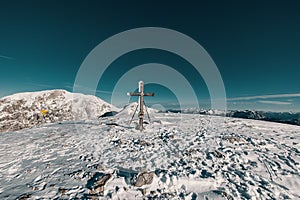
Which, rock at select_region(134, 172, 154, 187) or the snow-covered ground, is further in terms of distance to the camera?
rock at select_region(134, 172, 154, 187)

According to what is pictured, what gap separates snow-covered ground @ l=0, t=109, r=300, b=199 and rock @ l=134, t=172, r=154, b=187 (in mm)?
35

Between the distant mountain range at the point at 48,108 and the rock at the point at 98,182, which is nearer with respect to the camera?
the rock at the point at 98,182

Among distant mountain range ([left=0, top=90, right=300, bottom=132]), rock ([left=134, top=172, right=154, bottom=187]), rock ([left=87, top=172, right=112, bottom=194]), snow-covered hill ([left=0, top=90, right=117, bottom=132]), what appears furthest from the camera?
snow-covered hill ([left=0, top=90, right=117, bottom=132])

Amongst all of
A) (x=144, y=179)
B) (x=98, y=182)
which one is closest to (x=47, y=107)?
(x=98, y=182)

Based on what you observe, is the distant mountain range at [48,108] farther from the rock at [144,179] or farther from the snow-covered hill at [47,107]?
the rock at [144,179]

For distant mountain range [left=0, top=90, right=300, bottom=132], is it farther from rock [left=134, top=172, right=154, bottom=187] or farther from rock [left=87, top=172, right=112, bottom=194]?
rock [left=134, top=172, right=154, bottom=187]

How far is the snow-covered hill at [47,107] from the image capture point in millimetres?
128375

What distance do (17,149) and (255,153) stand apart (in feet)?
50.6

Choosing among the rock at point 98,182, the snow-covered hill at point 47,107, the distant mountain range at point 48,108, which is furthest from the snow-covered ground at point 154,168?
the snow-covered hill at point 47,107

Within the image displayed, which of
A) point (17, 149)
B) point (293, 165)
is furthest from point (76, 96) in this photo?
point (293, 165)

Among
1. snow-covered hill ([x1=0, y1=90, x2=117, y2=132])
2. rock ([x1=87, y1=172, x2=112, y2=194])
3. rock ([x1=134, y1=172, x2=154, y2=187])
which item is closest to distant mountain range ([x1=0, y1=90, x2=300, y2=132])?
snow-covered hill ([x1=0, y1=90, x2=117, y2=132])

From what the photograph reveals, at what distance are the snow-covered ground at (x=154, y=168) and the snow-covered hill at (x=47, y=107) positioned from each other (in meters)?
123

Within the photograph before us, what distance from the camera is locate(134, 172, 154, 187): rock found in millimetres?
5453

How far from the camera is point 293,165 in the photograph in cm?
664
